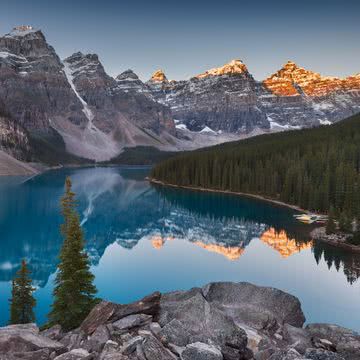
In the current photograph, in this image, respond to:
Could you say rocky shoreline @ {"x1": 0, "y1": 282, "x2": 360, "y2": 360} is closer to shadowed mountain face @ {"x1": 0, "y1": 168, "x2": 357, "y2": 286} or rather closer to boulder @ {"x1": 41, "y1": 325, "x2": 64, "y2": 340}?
boulder @ {"x1": 41, "y1": 325, "x2": 64, "y2": 340}

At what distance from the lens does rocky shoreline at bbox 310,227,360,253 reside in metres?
64.6

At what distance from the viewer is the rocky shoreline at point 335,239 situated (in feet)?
212

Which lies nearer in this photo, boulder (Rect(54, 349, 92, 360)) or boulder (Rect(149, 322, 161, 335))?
boulder (Rect(54, 349, 92, 360))

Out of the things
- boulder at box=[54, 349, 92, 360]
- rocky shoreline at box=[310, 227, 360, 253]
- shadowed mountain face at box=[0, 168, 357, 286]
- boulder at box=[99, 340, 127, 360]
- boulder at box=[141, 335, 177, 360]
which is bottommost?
shadowed mountain face at box=[0, 168, 357, 286]

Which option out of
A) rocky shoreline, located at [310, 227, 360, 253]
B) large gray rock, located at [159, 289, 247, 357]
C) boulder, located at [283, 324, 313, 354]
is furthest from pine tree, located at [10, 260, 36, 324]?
rocky shoreline, located at [310, 227, 360, 253]

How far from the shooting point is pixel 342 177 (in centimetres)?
10056

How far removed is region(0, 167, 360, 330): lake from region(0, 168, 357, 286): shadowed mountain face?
0.61 ft

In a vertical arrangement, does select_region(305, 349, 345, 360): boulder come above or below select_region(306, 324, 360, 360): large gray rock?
above

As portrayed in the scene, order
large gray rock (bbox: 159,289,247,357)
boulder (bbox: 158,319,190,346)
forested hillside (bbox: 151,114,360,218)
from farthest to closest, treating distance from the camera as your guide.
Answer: forested hillside (bbox: 151,114,360,218) < large gray rock (bbox: 159,289,247,357) < boulder (bbox: 158,319,190,346)

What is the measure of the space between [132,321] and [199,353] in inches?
149

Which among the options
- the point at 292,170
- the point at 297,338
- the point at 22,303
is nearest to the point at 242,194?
the point at 292,170

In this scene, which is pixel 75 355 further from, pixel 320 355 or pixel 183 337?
pixel 320 355

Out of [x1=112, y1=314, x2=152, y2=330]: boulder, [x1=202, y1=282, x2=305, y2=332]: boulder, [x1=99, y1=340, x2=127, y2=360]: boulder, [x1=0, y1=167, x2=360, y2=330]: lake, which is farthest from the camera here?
[x1=0, y1=167, x2=360, y2=330]: lake

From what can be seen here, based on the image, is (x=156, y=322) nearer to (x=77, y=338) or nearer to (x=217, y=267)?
(x=77, y=338)
